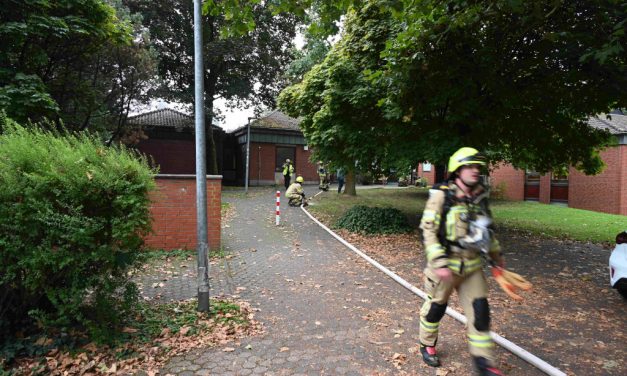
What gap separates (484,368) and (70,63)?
15.3 metres

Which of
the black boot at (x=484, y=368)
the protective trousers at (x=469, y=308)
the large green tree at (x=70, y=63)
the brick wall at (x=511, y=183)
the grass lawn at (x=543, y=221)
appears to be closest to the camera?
the black boot at (x=484, y=368)

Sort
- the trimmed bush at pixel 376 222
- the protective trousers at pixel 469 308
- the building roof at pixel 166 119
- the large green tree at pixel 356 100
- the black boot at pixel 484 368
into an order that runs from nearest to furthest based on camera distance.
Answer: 1. the black boot at pixel 484 368
2. the protective trousers at pixel 469 308
3. the large green tree at pixel 356 100
4. the trimmed bush at pixel 376 222
5. the building roof at pixel 166 119

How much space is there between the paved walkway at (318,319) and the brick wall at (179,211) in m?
1.04

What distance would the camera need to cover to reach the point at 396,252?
8.55 m

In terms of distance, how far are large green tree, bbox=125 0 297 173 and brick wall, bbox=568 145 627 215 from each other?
1898 cm

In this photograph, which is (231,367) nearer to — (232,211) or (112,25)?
(232,211)

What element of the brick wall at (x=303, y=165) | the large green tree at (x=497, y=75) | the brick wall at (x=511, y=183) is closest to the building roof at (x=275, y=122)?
the brick wall at (x=303, y=165)

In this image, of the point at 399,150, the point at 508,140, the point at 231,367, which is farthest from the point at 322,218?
the point at 231,367

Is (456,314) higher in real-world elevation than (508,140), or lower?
lower

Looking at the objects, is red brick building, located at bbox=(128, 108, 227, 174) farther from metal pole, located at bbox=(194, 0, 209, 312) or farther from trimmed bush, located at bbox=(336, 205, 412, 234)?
metal pole, located at bbox=(194, 0, 209, 312)

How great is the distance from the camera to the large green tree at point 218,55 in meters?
22.5

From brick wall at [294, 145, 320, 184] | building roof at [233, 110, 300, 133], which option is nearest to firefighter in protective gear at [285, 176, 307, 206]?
building roof at [233, 110, 300, 133]

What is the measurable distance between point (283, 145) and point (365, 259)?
23265 mm

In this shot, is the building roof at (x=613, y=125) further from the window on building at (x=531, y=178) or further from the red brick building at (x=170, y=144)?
the red brick building at (x=170, y=144)
